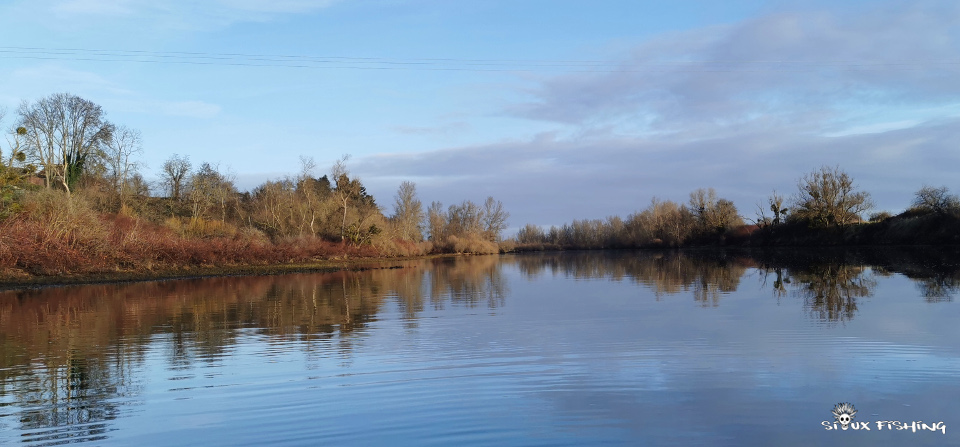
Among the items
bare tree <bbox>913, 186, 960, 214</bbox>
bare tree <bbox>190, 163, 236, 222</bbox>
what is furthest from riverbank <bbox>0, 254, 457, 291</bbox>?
bare tree <bbox>913, 186, 960, 214</bbox>

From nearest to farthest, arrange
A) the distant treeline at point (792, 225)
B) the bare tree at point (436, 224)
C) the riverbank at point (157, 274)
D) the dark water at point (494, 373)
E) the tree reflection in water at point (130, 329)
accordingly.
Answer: the dark water at point (494, 373) → the tree reflection in water at point (130, 329) → the riverbank at point (157, 274) → the distant treeline at point (792, 225) → the bare tree at point (436, 224)

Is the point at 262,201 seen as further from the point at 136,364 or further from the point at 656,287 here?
the point at 136,364

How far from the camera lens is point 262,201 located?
6191 centimetres

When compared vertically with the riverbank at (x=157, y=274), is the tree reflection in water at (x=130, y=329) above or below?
below

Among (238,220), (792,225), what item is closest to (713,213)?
(792,225)

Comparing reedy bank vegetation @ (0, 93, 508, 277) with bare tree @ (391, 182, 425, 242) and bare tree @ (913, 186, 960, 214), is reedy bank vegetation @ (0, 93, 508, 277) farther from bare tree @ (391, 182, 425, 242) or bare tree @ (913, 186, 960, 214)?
bare tree @ (913, 186, 960, 214)

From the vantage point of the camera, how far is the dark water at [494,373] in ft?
19.4

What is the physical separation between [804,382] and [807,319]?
5.66m

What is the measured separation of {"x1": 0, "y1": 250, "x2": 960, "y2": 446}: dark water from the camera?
5922 mm

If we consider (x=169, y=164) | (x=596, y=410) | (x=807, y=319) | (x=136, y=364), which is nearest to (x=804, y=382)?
(x=596, y=410)

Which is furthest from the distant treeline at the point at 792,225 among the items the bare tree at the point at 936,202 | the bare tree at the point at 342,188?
the bare tree at the point at 342,188

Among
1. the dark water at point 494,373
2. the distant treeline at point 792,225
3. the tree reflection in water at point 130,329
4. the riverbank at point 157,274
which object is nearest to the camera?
the dark water at point 494,373

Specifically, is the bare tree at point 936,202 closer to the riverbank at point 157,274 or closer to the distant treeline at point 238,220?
the distant treeline at point 238,220

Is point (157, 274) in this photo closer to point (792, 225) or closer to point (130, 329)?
point (130, 329)
